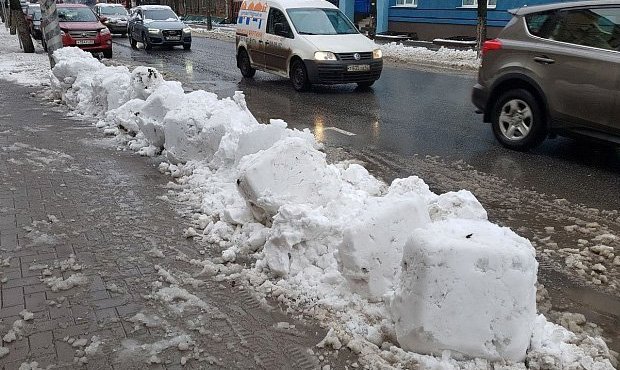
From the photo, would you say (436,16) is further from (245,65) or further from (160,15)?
(245,65)

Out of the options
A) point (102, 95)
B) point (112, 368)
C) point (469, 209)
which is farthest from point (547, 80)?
point (102, 95)

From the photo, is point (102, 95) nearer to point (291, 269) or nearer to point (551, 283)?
point (291, 269)

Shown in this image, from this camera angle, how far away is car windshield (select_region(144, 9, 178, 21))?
80.2 ft

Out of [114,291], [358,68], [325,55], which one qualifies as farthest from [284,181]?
[358,68]

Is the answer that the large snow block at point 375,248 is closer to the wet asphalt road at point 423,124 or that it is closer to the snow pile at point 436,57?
the wet asphalt road at point 423,124

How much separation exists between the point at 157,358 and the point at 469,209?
2352mm

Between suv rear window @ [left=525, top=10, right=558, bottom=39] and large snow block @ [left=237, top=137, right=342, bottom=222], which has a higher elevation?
suv rear window @ [left=525, top=10, right=558, bottom=39]

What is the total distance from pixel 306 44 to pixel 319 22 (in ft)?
3.97

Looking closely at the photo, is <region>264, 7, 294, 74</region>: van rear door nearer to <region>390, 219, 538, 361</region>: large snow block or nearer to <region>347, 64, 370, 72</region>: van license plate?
<region>347, 64, 370, 72</region>: van license plate

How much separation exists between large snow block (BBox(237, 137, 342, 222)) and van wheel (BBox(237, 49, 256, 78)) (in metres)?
10.8

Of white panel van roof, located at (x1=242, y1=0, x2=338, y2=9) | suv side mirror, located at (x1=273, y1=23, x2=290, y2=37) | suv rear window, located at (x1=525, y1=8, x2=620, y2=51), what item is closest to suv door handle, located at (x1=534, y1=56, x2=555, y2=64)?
suv rear window, located at (x1=525, y1=8, x2=620, y2=51)

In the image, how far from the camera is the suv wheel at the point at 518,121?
7.11 meters

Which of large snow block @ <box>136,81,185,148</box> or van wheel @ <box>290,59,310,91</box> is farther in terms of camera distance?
van wheel @ <box>290,59,310,91</box>

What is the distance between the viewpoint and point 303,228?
13.0 ft
